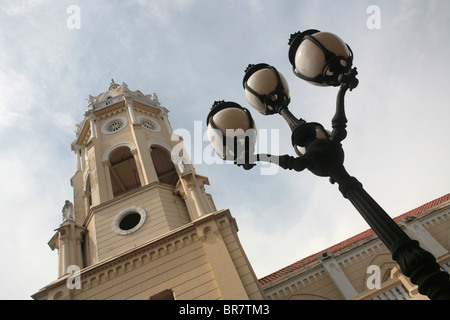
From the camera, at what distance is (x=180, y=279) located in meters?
9.93

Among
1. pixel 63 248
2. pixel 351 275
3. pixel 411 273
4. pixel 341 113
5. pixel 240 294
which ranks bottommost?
pixel 411 273

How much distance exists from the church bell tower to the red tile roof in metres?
4.97

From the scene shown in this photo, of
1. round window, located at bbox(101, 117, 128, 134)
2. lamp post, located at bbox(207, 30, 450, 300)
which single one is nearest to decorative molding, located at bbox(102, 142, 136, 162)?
round window, located at bbox(101, 117, 128, 134)

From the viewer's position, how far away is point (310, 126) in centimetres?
378

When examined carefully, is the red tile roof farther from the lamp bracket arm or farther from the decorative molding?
the lamp bracket arm

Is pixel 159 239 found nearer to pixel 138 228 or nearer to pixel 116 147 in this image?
pixel 138 228

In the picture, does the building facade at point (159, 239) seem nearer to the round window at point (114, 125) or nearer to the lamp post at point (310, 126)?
the round window at point (114, 125)

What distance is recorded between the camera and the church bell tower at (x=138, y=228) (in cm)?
984

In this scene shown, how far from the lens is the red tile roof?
50.5 ft

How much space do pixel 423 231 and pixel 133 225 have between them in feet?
39.7

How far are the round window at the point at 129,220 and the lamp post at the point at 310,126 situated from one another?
29.4 feet

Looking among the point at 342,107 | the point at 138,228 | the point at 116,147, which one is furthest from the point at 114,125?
the point at 342,107
